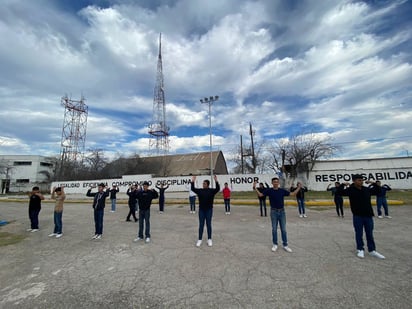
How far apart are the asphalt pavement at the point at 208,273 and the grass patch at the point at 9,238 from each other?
493 millimetres

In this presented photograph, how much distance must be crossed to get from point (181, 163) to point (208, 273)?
46870 millimetres

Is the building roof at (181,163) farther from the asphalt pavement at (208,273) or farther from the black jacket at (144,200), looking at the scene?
the asphalt pavement at (208,273)

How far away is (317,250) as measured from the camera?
500cm

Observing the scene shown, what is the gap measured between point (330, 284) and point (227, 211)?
27.3ft

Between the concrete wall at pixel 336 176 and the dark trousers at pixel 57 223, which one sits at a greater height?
the concrete wall at pixel 336 176

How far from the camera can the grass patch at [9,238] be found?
21.2 ft

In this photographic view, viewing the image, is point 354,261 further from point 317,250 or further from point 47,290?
point 47,290

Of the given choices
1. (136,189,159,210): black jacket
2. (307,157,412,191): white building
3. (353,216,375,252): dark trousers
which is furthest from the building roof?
(353,216,375,252): dark trousers

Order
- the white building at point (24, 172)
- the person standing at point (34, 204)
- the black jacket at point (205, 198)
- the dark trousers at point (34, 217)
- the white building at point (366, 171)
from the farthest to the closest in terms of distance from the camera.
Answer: the white building at point (24, 172) < the white building at point (366, 171) < the dark trousers at point (34, 217) < the person standing at point (34, 204) < the black jacket at point (205, 198)

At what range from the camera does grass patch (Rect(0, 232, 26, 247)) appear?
6.47 meters

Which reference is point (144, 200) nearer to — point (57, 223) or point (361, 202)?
point (57, 223)

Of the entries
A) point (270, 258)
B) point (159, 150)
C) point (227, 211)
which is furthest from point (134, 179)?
point (270, 258)

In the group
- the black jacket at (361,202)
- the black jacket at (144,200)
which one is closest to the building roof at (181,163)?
the black jacket at (144,200)

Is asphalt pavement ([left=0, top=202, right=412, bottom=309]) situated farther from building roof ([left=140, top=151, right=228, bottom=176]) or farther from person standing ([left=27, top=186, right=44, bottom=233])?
building roof ([left=140, top=151, right=228, bottom=176])
